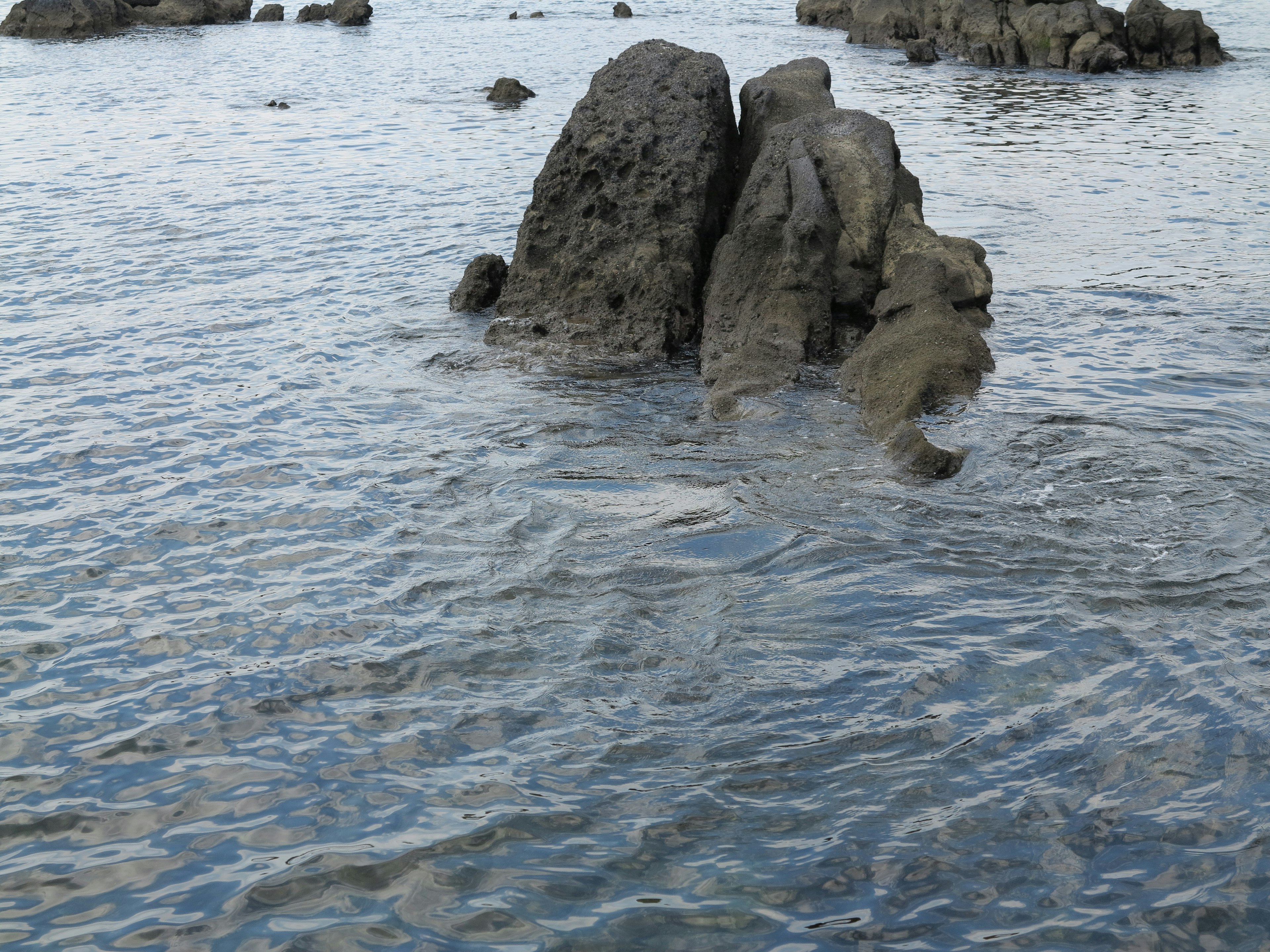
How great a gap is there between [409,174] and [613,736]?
17989 millimetres

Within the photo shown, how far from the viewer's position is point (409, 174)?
21547 mm

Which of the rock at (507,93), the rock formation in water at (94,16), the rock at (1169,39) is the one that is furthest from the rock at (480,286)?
the rock formation in water at (94,16)

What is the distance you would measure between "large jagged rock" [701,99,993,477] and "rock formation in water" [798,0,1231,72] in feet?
85.7

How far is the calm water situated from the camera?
15.9 ft

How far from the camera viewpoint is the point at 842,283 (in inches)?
453

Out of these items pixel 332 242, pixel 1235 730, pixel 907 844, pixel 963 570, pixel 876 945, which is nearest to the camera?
pixel 876 945

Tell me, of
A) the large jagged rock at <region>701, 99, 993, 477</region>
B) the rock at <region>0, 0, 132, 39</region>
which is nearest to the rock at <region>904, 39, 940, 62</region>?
the large jagged rock at <region>701, 99, 993, 477</region>

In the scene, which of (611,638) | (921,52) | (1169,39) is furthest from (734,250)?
(1169,39)

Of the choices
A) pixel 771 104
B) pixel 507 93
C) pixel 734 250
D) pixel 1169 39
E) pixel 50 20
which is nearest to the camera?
pixel 734 250

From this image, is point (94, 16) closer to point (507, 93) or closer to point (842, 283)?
point (507, 93)

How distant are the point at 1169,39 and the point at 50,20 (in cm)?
4423

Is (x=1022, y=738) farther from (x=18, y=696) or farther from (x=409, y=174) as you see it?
(x=409, y=174)

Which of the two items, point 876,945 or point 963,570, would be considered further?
point 963,570

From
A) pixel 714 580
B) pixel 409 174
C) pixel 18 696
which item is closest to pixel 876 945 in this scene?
pixel 714 580
